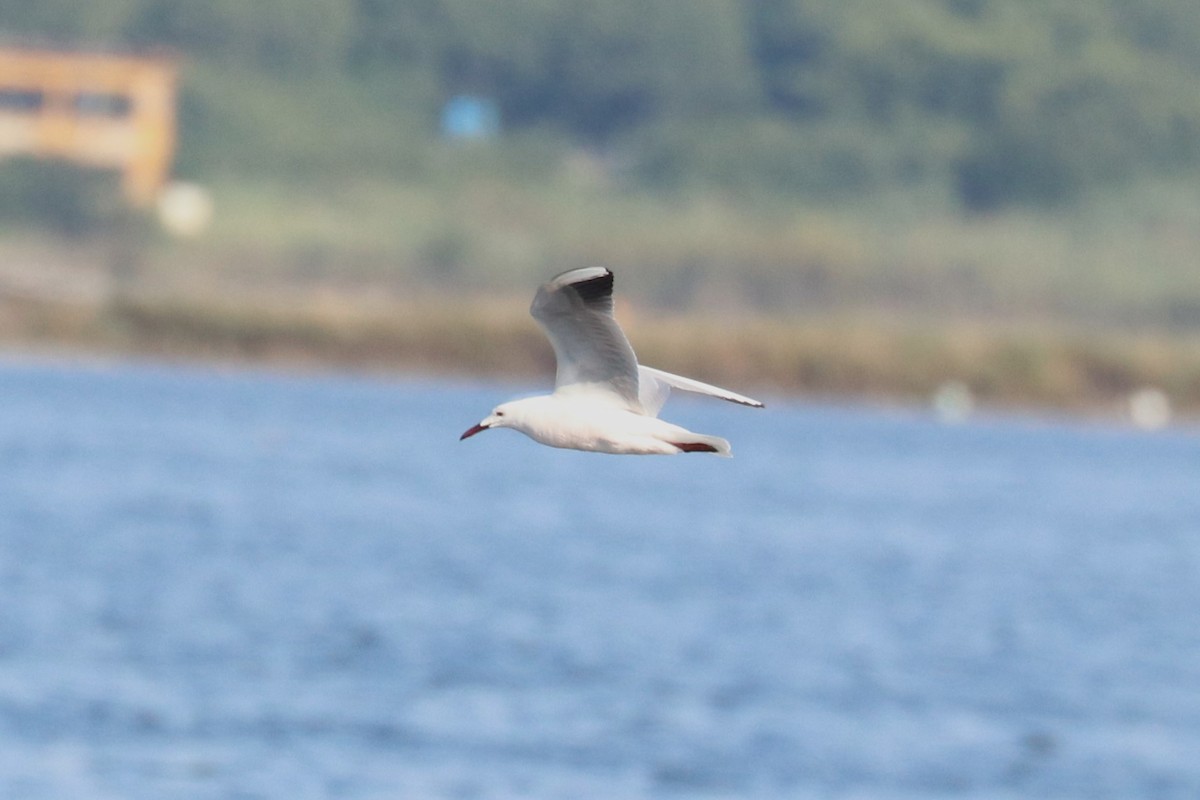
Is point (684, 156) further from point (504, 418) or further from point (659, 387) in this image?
point (504, 418)

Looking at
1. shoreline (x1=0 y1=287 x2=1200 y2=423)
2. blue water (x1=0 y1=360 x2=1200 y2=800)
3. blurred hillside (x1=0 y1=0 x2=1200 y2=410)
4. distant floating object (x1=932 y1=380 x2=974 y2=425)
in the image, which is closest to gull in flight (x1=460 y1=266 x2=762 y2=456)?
blue water (x1=0 y1=360 x2=1200 y2=800)

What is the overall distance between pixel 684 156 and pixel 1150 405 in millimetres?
26668

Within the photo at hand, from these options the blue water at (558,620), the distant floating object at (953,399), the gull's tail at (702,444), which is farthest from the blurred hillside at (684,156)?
the gull's tail at (702,444)

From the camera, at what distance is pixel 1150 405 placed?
7000cm

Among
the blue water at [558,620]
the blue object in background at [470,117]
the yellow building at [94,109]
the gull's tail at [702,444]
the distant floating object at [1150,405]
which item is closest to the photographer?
the gull's tail at [702,444]

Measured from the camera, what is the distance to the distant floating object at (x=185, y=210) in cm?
8044

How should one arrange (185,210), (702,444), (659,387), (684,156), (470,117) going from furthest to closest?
(470,117) < (684,156) < (185,210) < (659,387) < (702,444)

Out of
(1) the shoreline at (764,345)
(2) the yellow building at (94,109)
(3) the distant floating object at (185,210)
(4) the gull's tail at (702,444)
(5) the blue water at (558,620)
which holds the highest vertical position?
(2) the yellow building at (94,109)

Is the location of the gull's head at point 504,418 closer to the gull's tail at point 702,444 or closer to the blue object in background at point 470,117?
the gull's tail at point 702,444

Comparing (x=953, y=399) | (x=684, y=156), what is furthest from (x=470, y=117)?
(x=953, y=399)

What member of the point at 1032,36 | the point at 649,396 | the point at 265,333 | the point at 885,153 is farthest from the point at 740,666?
the point at 1032,36

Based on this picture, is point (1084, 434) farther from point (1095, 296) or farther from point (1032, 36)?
point (1032, 36)

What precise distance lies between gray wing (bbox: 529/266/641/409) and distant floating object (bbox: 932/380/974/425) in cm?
5910

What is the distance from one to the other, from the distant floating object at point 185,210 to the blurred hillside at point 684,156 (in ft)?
2.31
